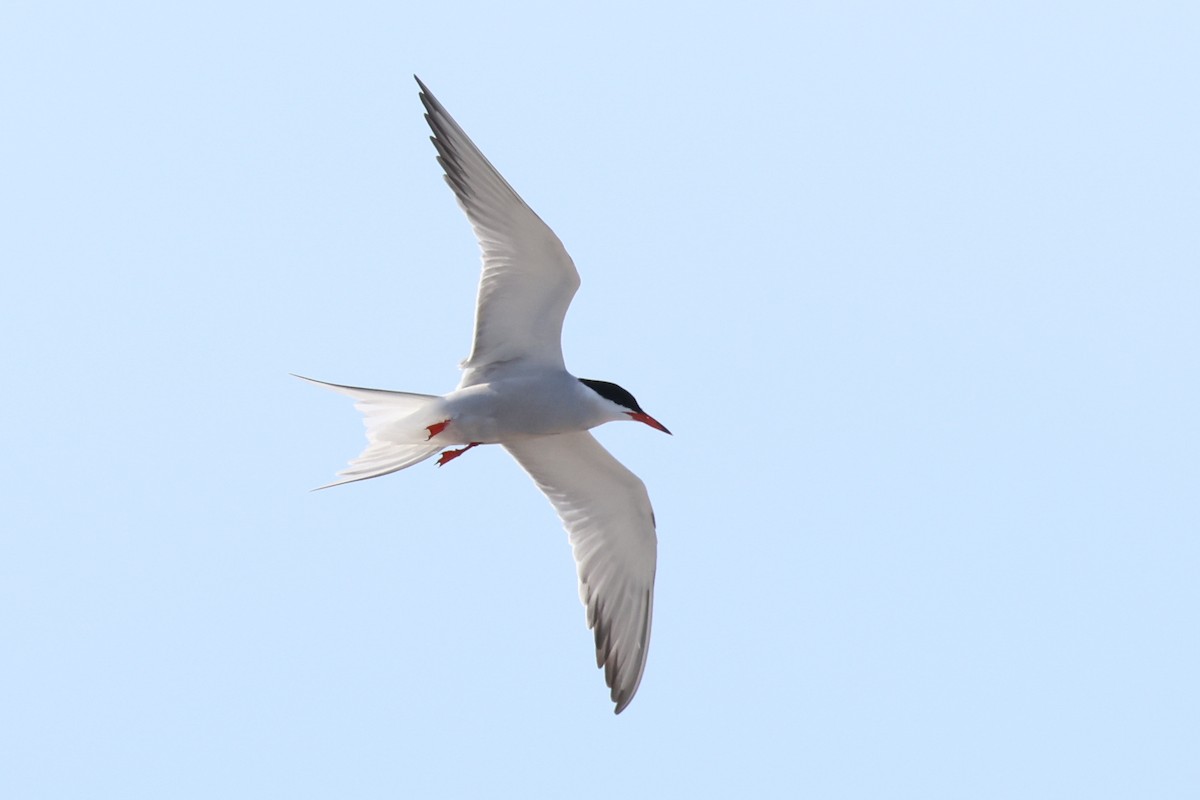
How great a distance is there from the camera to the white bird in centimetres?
768

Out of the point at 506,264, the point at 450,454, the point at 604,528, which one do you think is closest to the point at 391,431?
the point at 450,454

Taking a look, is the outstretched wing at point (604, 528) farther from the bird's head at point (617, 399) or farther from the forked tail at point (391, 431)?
the forked tail at point (391, 431)

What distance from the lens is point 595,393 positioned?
8062 mm

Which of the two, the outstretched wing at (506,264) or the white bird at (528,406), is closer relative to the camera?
the outstretched wing at (506,264)

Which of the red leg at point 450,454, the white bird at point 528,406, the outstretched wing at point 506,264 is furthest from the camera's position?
the red leg at point 450,454

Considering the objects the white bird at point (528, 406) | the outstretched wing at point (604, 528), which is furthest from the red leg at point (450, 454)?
the outstretched wing at point (604, 528)

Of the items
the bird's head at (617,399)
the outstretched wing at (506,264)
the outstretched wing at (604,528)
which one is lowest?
the outstretched wing at (604,528)

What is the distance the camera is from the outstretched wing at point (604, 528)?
→ 8586 millimetres

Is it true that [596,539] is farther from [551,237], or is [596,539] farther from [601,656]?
[551,237]

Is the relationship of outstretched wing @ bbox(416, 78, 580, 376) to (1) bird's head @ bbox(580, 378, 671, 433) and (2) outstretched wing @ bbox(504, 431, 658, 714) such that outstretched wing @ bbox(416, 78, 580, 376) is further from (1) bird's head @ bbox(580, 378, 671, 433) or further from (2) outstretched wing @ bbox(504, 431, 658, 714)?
(2) outstretched wing @ bbox(504, 431, 658, 714)

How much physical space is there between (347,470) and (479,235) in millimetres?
1468

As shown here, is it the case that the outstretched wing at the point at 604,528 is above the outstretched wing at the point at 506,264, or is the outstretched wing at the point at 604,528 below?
below

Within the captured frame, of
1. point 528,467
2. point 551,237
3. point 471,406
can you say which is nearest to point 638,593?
point 528,467

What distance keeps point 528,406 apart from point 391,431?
0.77 m
